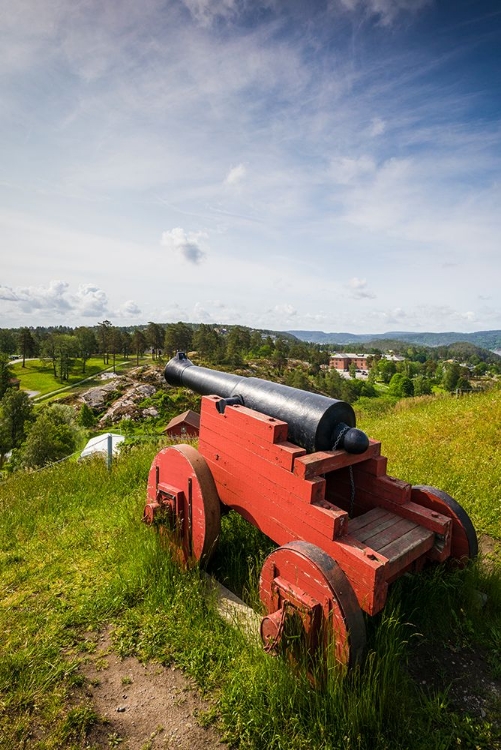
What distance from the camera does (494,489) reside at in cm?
497

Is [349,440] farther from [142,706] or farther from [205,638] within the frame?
[142,706]

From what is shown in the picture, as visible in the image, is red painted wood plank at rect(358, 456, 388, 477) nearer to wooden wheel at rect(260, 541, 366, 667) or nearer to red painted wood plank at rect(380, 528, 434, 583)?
red painted wood plank at rect(380, 528, 434, 583)

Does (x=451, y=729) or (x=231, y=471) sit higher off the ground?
(x=231, y=471)

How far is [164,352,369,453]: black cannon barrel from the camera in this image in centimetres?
265

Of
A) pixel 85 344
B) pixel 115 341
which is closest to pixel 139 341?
pixel 115 341

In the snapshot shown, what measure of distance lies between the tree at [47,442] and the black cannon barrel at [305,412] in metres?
29.8

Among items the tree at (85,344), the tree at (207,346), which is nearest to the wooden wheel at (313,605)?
the tree at (207,346)

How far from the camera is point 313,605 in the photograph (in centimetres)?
207

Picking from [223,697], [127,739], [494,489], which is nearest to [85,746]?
[127,739]

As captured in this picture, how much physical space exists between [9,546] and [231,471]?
2.77 meters

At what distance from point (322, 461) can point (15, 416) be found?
154 feet

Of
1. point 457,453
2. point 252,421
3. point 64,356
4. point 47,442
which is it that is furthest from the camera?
point 64,356

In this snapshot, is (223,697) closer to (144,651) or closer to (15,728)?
(144,651)

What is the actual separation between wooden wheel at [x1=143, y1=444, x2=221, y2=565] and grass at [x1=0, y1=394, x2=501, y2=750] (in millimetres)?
165
